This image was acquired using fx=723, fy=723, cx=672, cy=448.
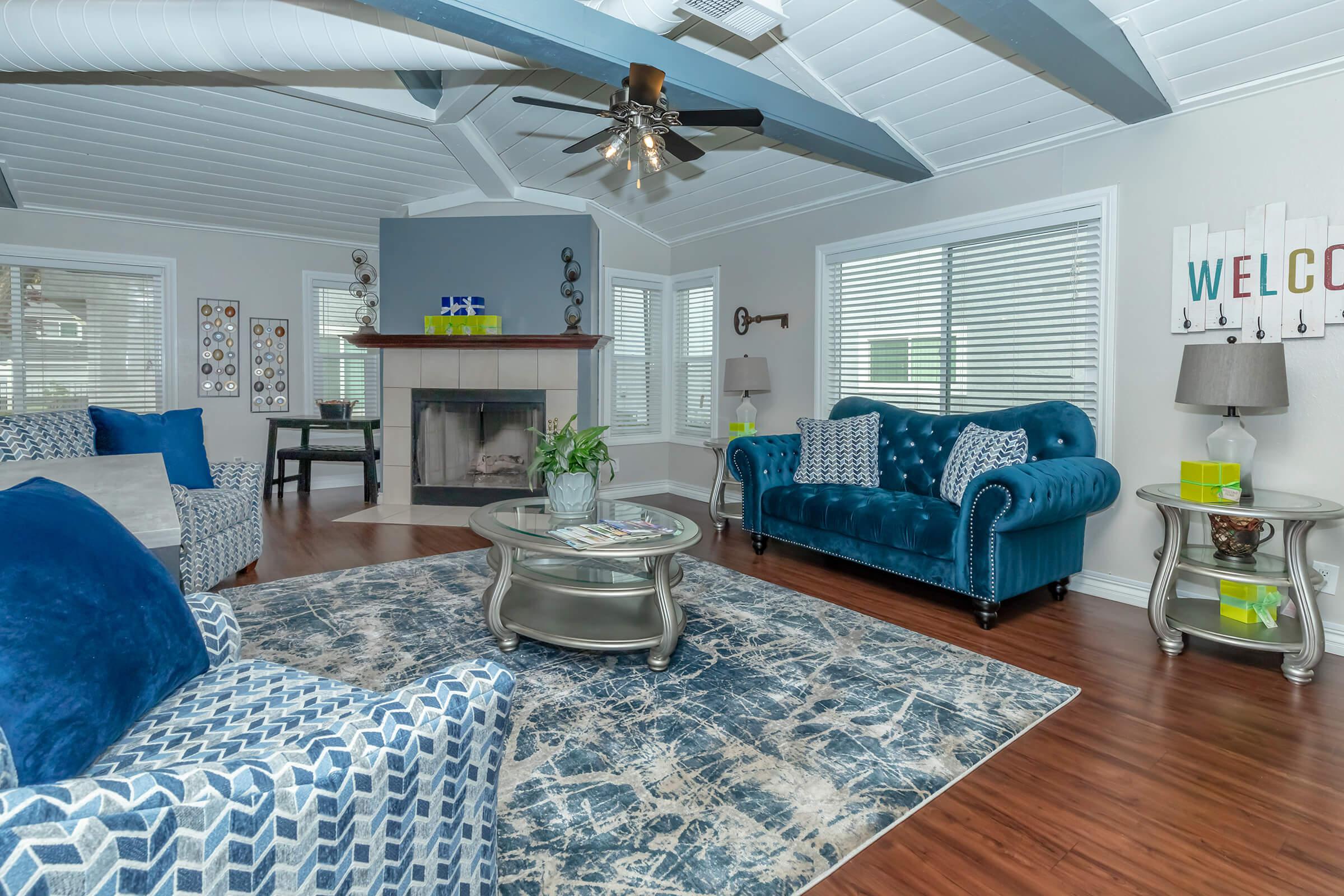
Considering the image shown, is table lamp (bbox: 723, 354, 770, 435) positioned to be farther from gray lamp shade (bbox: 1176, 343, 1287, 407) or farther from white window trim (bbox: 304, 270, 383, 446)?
white window trim (bbox: 304, 270, 383, 446)

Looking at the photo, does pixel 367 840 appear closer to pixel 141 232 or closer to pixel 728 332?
pixel 728 332

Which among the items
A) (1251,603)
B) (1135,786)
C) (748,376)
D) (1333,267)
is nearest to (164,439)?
(748,376)

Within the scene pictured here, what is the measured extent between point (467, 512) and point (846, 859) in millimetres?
4658

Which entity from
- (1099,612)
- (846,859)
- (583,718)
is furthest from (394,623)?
(1099,612)

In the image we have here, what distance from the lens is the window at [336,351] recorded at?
686 cm

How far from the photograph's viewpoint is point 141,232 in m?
6.01

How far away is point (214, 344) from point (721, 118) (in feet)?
17.9

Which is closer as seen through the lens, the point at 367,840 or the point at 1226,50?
the point at 367,840

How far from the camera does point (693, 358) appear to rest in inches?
261

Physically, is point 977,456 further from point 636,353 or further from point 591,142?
point 636,353

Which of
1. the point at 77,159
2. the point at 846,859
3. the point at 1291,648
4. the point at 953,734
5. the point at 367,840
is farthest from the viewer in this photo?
the point at 77,159

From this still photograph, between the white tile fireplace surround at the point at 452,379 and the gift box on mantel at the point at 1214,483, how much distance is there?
14.0 feet

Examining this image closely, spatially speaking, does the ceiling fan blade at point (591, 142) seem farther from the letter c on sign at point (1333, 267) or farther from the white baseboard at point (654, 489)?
the white baseboard at point (654, 489)

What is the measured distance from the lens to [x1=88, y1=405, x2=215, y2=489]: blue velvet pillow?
12.1ft
